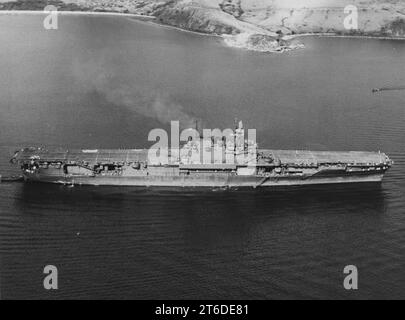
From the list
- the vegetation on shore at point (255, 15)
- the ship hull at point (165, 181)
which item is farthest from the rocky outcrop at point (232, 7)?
the ship hull at point (165, 181)

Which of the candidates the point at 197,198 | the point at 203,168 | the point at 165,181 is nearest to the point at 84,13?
the point at 165,181

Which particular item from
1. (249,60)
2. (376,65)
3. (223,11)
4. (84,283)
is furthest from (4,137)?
(223,11)

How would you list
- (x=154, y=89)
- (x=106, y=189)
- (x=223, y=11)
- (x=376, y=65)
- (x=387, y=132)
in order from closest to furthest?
(x=106, y=189), (x=387, y=132), (x=154, y=89), (x=376, y=65), (x=223, y=11)

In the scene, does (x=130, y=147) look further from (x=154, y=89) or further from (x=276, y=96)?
(x=276, y=96)

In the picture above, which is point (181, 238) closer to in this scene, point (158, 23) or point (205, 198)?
point (205, 198)

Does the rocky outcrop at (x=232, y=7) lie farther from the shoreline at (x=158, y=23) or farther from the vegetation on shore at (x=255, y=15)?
the shoreline at (x=158, y=23)

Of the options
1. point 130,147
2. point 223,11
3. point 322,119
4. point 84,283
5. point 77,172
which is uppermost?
point 223,11
